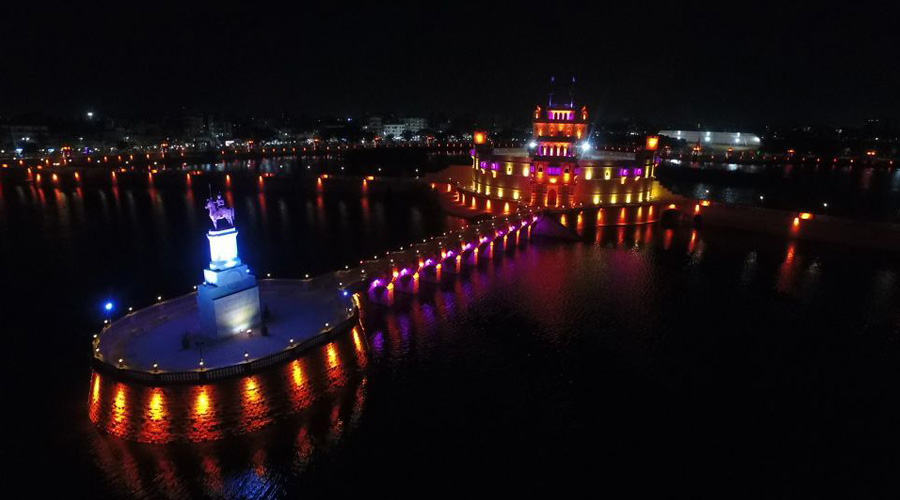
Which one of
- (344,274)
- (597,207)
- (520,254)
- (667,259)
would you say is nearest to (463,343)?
(344,274)

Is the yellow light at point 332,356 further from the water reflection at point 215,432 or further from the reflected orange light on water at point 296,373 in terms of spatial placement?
the reflected orange light on water at point 296,373

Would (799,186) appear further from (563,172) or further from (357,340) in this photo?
(357,340)

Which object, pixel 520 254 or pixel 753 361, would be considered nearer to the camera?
pixel 753 361

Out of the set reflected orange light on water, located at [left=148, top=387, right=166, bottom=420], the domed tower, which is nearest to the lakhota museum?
the domed tower

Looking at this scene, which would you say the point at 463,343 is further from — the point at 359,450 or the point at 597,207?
the point at 597,207

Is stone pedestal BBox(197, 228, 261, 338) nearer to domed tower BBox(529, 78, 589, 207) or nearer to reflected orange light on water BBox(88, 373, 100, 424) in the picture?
reflected orange light on water BBox(88, 373, 100, 424)

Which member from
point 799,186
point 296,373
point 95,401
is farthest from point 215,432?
point 799,186

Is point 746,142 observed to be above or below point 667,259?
above
